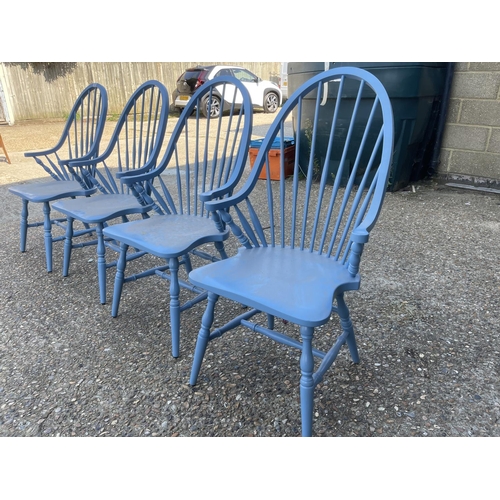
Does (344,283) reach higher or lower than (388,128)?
lower

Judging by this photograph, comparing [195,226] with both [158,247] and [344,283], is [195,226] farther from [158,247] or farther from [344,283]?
[344,283]

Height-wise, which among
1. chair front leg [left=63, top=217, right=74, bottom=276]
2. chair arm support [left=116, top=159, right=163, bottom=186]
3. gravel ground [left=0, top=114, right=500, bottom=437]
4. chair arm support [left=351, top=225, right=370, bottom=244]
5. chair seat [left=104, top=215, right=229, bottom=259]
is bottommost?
gravel ground [left=0, top=114, right=500, bottom=437]

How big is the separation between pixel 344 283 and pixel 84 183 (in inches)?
72.3

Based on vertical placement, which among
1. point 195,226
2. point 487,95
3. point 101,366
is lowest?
point 101,366

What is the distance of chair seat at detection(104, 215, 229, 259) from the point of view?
1.54 m

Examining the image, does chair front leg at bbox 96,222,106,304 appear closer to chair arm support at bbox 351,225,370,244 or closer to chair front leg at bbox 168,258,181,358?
chair front leg at bbox 168,258,181,358

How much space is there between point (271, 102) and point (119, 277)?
904 centimetres

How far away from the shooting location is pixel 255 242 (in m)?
1.56

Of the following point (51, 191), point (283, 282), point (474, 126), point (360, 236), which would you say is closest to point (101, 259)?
point (51, 191)

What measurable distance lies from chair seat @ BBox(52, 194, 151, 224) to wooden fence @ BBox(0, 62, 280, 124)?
7.76 m

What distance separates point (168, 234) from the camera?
1.68 meters

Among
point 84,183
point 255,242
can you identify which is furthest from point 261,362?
point 84,183

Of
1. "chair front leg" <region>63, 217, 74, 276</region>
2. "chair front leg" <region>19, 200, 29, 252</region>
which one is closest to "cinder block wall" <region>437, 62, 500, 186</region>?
"chair front leg" <region>63, 217, 74, 276</region>

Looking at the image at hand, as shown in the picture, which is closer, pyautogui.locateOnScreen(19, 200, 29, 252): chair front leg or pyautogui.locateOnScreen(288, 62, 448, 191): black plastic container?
pyautogui.locateOnScreen(19, 200, 29, 252): chair front leg
